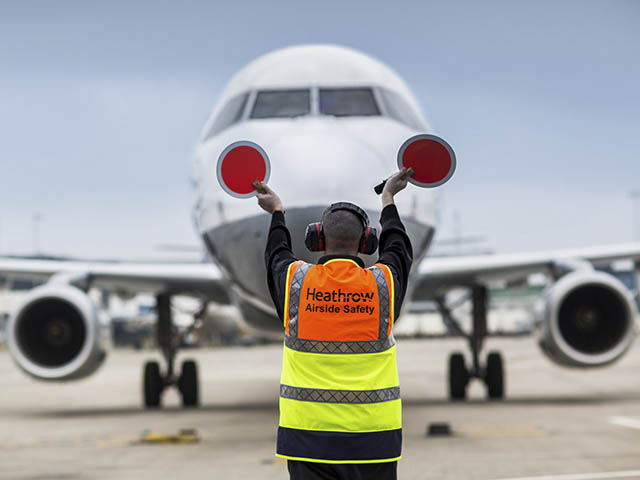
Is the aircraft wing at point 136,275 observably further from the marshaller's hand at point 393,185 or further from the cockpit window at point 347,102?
the marshaller's hand at point 393,185

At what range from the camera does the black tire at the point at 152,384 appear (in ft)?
39.1

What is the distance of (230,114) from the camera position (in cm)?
779

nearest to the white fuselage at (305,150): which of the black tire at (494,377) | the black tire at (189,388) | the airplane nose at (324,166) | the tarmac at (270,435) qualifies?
the airplane nose at (324,166)

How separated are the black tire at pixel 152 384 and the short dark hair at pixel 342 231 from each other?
9342mm

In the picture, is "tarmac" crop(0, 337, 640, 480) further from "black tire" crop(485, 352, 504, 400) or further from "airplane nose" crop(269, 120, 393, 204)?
"airplane nose" crop(269, 120, 393, 204)

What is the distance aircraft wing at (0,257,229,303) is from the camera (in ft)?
36.4

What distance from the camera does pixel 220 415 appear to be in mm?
10430

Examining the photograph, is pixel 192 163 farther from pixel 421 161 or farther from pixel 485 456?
pixel 421 161

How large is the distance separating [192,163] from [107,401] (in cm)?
631

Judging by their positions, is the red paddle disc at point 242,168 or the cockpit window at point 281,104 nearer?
the red paddle disc at point 242,168

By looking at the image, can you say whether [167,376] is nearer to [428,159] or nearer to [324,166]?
[324,166]

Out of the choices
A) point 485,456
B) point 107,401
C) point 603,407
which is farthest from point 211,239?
point 107,401

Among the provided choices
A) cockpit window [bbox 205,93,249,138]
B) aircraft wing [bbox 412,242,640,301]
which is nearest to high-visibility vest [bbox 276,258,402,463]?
cockpit window [bbox 205,93,249,138]

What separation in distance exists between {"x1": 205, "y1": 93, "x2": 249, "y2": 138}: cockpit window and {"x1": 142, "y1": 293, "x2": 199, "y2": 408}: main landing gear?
459cm
